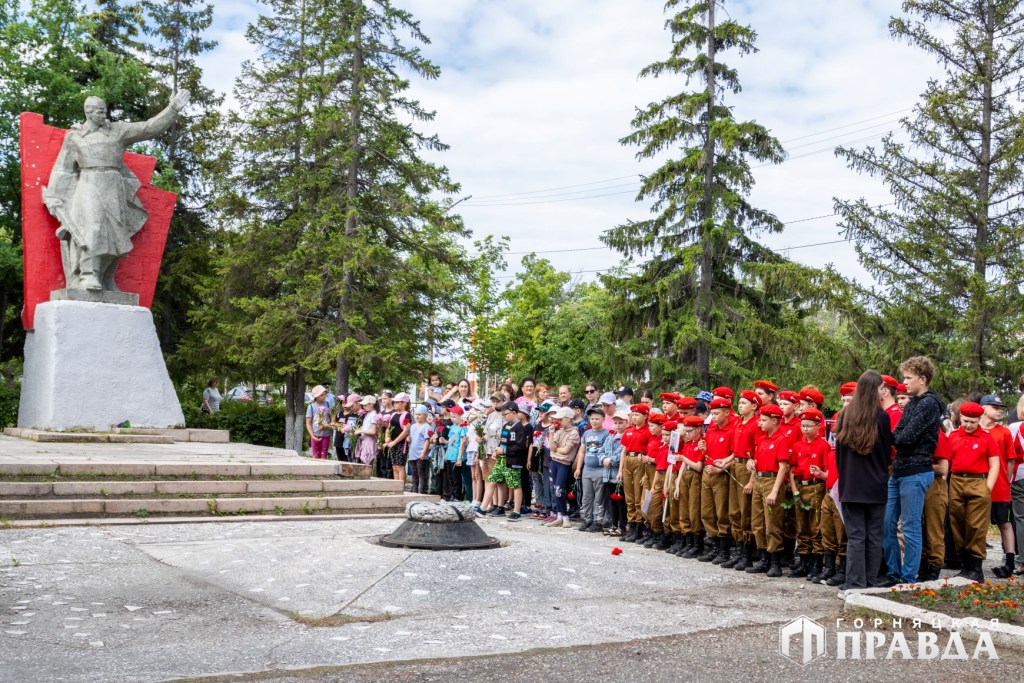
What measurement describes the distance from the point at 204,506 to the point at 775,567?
606cm

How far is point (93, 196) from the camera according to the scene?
16203mm

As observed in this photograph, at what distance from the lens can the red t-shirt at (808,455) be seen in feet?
28.5

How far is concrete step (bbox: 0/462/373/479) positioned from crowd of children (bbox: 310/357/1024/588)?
2575 mm

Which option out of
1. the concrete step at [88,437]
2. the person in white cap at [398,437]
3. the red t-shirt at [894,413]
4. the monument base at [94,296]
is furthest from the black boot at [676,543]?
the monument base at [94,296]

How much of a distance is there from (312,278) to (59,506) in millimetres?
14721

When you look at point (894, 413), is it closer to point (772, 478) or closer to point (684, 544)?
point (772, 478)

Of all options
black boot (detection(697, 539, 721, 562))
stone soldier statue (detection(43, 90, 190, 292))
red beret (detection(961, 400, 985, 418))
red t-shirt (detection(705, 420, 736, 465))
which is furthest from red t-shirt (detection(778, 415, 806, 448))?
stone soldier statue (detection(43, 90, 190, 292))

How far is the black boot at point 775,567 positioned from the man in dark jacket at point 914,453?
1.07 metres

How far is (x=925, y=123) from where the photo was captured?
19281 mm

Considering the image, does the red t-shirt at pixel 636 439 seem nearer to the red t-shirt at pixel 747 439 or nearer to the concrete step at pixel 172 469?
the red t-shirt at pixel 747 439

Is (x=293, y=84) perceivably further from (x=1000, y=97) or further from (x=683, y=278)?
(x=1000, y=97)

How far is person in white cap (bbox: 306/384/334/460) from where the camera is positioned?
17.8m

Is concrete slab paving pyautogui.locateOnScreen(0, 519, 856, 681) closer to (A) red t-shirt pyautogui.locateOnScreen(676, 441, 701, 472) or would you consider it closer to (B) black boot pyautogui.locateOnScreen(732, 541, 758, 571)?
(B) black boot pyautogui.locateOnScreen(732, 541, 758, 571)

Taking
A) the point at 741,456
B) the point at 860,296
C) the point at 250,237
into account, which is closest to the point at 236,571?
the point at 741,456
